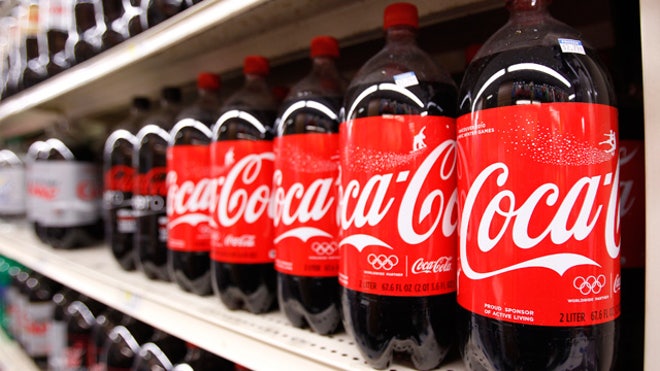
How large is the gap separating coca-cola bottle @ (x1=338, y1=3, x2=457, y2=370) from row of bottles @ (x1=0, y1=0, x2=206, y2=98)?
0.64m

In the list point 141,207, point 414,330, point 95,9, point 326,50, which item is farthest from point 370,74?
point 95,9

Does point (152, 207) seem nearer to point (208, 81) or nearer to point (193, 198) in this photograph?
point (193, 198)

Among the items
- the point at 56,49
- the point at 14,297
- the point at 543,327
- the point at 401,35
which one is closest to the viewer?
the point at 543,327

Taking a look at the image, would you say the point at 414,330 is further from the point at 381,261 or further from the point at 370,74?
the point at 370,74

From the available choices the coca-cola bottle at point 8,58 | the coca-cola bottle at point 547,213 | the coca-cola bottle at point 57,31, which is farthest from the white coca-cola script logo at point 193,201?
the coca-cola bottle at point 8,58

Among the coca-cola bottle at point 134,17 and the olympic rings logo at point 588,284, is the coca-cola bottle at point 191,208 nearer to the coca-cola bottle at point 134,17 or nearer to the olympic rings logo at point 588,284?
the coca-cola bottle at point 134,17

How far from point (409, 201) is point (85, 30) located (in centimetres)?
149

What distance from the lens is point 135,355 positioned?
1200mm

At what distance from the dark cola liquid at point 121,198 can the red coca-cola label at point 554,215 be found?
1139 millimetres

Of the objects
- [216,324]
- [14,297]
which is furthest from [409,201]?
[14,297]

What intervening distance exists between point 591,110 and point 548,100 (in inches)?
2.0

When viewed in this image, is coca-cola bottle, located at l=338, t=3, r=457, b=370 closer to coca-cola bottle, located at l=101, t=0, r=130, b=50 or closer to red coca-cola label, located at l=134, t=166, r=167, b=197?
red coca-cola label, located at l=134, t=166, r=167, b=197

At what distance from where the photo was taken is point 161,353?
3.59ft

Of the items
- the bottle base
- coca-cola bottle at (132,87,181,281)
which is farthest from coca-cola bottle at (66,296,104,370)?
the bottle base
